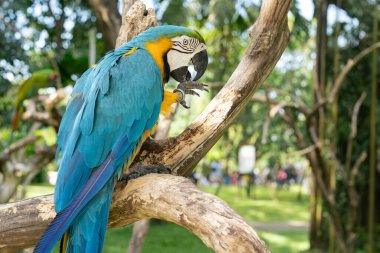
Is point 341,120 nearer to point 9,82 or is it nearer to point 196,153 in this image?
point 9,82

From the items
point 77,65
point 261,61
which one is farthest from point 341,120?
point 261,61

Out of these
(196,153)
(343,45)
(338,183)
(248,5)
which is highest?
(248,5)

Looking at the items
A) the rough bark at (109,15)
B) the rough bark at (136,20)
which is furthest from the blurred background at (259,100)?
the rough bark at (136,20)

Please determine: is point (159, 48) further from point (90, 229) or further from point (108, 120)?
point (90, 229)

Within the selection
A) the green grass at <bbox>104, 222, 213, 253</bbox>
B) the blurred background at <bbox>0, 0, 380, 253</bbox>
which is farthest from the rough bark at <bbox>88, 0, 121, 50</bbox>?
the green grass at <bbox>104, 222, 213, 253</bbox>

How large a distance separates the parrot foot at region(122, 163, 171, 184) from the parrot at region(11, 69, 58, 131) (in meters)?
1.49

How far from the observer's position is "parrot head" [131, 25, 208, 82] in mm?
1052

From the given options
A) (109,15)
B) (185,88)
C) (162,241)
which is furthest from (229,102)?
(162,241)

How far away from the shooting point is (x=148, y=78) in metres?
0.99

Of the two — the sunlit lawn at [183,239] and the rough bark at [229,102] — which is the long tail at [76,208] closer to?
the rough bark at [229,102]

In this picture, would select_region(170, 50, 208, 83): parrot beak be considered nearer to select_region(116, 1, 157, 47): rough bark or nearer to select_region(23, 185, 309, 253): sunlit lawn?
select_region(116, 1, 157, 47): rough bark

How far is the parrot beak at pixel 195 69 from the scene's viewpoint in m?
1.10

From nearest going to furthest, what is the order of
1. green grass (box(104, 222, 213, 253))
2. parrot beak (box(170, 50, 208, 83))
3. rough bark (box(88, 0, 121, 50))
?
1. parrot beak (box(170, 50, 208, 83))
2. rough bark (box(88, 0, 121, 50))
3. green grass (box(104, 222, 213, 253))

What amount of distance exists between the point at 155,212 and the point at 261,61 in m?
0.46
